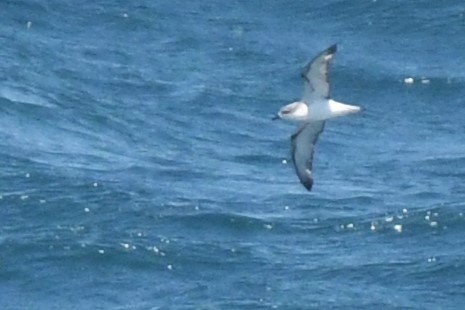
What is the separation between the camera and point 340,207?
109 feet

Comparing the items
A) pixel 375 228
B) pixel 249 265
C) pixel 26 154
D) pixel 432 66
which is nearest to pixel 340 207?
pixel 375 228

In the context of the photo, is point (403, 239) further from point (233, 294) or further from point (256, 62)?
point (256, 62)

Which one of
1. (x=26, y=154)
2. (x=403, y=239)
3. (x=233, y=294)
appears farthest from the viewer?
(x=26, y=154)

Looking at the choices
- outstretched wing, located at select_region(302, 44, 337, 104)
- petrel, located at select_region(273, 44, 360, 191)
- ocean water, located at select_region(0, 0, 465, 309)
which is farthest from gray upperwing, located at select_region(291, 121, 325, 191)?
ocean water, located at select_region(0, 0, 465, 309)

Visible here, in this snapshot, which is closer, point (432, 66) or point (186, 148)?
point (186, 148)

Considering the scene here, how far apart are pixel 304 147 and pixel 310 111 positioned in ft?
2.78

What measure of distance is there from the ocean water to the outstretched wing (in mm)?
3949

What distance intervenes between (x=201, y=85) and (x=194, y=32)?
10.5 feet

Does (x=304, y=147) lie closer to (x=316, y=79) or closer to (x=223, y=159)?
(x=316, y=79)

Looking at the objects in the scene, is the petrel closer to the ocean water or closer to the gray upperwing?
the gray upperwing

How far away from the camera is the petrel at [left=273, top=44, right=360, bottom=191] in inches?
1021

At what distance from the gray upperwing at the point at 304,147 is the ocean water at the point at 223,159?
9.28 feet

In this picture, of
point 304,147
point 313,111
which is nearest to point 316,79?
point 313,111

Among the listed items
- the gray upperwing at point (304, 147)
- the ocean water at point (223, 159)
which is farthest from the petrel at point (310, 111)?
the ocean water at point (223, 159)
